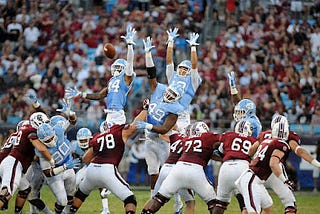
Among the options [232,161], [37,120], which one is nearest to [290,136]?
[232,161]

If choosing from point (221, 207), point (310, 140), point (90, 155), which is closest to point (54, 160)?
point (90, 155)

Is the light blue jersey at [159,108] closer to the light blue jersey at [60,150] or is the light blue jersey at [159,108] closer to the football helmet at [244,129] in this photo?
the football helmet at [244,129]

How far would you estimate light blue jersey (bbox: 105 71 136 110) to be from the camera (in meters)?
13.0

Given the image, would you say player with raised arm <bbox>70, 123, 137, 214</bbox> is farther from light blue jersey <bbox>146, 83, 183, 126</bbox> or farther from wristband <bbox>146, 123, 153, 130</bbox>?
light blue jersey <bbox>146, 83, 183, 126</bbox>

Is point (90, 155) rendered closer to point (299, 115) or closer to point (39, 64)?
point (299, 115)

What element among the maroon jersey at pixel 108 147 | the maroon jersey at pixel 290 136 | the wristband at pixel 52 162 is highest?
the maroon jersey at pixel 290 136

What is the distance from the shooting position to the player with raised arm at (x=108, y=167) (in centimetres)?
1191

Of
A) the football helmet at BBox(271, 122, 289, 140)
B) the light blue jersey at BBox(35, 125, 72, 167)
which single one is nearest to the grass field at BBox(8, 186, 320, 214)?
the light blue jersey at BBox(35, 125, 72, 167)

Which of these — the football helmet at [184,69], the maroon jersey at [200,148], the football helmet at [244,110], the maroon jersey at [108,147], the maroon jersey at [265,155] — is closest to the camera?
the maroon jersey at [265,155]

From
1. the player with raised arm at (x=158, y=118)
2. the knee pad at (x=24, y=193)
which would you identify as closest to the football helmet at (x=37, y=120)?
the knee pad at (x=24, y=193)

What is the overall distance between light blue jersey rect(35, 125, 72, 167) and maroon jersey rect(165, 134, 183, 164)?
5.04ft

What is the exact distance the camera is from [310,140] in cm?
1984

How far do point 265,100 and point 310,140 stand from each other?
1830 mm

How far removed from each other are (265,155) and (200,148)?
879 millimetres
